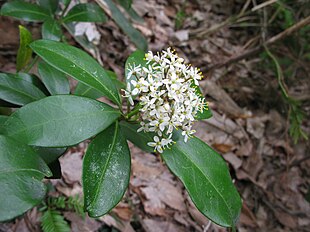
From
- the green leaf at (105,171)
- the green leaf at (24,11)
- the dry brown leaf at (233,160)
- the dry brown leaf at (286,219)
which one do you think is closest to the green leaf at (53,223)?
the green leaf at (105,171)

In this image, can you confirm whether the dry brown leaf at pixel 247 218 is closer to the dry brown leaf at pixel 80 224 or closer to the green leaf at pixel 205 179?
the dry brown leaf at pixel 80 224

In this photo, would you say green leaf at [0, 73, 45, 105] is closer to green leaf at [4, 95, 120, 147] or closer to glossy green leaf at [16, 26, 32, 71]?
glossy green leaf at [16, 26, 32, 71]

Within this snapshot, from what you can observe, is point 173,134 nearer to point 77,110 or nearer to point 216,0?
point 77,110

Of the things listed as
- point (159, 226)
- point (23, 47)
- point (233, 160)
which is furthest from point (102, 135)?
point (233, 160)

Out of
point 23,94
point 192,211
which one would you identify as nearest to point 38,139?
point 23,94

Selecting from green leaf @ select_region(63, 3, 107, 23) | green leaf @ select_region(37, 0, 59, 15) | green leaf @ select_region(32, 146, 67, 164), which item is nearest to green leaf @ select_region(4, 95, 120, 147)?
green leaf @ select_region(32, 146, 67, 164)

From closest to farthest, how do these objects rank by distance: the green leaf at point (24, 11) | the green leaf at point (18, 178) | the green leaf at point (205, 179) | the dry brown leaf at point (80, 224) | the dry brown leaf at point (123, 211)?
1. the green leaf at point (18, 178)
2. the green leaf at point (205, 179)
3. the green leaf at point (24, 11)
4. the dry brown leaf at point (80, 224)
5. the dry brown leaf at point (123, 211)

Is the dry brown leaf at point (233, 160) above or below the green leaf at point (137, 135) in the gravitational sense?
below
